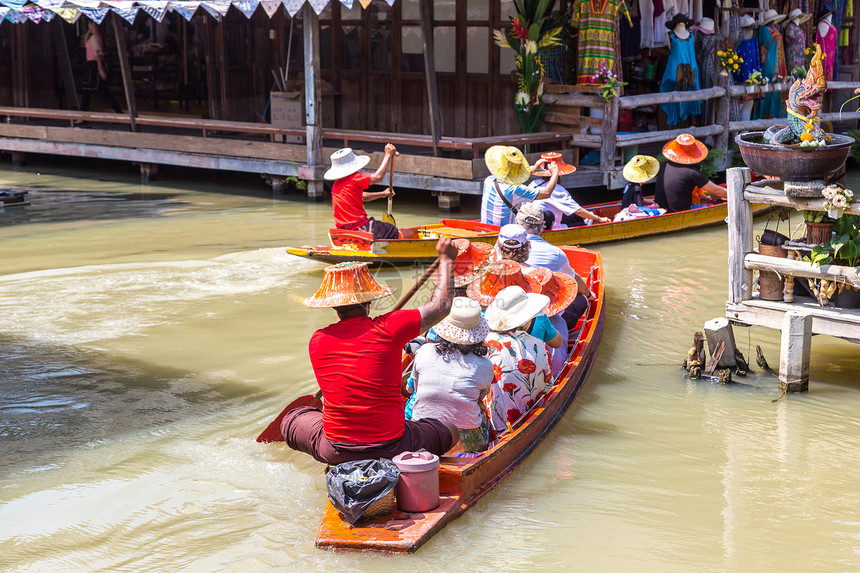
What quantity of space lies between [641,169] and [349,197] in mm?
3674

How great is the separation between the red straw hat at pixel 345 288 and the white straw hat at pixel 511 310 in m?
1.04

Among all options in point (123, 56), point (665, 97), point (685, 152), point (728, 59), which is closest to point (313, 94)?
point (123, 56)

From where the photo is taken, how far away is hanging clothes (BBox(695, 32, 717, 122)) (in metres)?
15.7

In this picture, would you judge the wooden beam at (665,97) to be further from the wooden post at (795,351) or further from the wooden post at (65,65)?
the wooden post at (65,65)

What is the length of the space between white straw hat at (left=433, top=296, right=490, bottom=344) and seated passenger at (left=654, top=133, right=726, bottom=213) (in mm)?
6852

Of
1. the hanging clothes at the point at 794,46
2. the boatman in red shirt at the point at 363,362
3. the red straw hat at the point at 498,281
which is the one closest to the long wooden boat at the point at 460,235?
the red straw hat at the point at 498,281

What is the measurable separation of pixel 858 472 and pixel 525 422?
6.76 ft

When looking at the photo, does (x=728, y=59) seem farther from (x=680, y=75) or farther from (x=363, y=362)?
(x=363, y=362)

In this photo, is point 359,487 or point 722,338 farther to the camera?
point 722,338

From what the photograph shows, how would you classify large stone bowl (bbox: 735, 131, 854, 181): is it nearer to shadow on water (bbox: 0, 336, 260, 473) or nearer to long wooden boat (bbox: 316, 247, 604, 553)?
long wooden boat (bbox: 316, 247, 604, 553)

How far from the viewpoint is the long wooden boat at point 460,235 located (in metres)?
10.2

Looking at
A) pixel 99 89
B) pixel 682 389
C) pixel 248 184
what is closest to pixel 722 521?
pixel 682 389

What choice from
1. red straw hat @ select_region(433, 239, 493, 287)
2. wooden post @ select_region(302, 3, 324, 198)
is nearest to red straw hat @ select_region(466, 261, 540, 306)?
red straw hat @ select_region(433, 239, 493, 287)

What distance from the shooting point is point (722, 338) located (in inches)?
294
